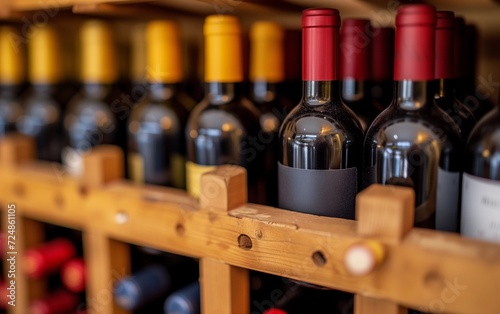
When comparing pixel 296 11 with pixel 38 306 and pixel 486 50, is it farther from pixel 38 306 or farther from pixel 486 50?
pixel 38 306

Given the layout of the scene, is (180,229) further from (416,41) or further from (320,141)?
(416,41)

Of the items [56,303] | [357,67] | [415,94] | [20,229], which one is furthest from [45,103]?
[415,94]

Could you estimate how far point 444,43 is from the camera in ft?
1.72

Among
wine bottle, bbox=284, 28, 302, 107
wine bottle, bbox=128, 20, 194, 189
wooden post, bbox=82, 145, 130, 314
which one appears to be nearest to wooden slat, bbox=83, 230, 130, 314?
wooden post, bbox=82, 145, 130, 314

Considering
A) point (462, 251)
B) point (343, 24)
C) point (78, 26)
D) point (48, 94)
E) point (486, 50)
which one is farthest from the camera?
point (78, 26)

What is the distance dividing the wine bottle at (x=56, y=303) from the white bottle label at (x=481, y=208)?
2.13 ft

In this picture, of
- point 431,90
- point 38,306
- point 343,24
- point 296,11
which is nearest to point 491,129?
point 431,90

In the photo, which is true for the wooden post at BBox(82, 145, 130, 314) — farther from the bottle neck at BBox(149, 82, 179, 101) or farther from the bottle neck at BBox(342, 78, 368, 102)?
the bottle neck at BBox(342, 78, 368, 102)

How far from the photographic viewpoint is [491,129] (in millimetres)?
446

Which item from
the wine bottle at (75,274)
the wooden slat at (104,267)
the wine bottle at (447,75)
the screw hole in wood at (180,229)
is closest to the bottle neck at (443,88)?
the wine bottle at (447,75)

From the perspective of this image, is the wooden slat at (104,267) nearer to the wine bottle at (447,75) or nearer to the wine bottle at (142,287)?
the wine bottle at (142,287)

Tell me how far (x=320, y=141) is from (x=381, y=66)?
0.75 ft

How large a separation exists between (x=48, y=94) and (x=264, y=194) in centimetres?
50

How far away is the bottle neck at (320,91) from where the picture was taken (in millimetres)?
520
